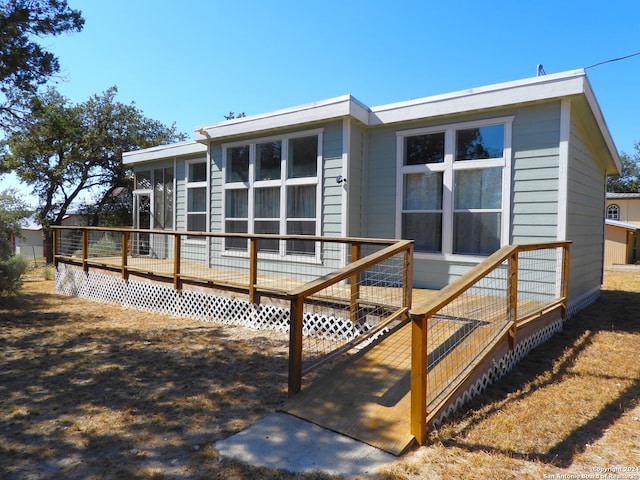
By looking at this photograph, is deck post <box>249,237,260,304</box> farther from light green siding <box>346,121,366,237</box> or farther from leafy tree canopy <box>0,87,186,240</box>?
leafy tree canopy <box>0,87,186,240</box>

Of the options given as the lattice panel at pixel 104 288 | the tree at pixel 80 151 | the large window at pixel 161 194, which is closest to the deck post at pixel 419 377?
the lattice panel at pixel 104 288

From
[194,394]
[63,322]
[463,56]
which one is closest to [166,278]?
[63,322]

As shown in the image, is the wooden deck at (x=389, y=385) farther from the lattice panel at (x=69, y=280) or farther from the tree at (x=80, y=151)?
A: the tree at (x=80, y=151)

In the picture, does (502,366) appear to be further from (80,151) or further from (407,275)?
(80,151)

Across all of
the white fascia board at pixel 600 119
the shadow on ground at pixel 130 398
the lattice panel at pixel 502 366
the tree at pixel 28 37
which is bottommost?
the shadow on ground at pixel 130 398

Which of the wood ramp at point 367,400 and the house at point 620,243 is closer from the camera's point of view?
the wood ramp at point 367,400

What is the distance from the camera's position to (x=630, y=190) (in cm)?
3647

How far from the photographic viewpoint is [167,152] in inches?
392

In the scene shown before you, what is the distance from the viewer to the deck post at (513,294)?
3.77 meters

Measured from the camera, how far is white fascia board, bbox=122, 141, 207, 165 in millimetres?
9203

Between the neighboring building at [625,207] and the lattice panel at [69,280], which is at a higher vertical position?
the neighboring building at [625,207]

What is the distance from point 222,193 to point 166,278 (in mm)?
2044

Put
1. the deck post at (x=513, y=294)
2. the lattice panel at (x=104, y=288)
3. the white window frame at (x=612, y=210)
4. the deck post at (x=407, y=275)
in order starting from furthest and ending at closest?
the white window frame at (x=612, y=210) < the lattice panel at (x=104, y=288) < the deck post at (x=407, y=275) < the deck post at (x=513, y=294)

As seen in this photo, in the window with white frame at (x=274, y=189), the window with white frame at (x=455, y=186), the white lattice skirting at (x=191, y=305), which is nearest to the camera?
the white lattice skirting at (x=191, y=305)
